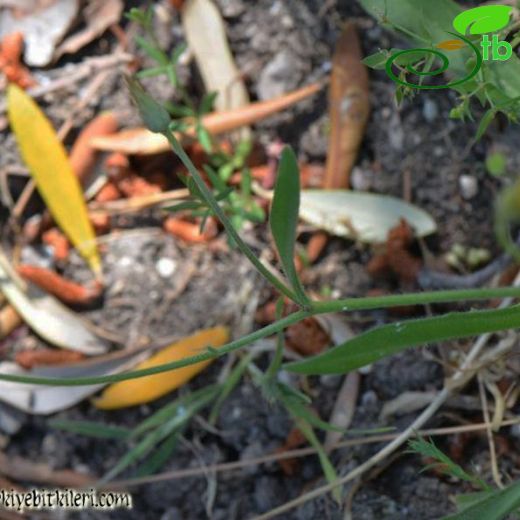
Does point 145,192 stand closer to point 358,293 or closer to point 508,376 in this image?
point 358,293

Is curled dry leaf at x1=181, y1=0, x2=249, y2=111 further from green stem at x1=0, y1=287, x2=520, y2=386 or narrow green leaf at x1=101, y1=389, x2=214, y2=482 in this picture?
green stem at x1=0, y1=287, x2=520, y2=386

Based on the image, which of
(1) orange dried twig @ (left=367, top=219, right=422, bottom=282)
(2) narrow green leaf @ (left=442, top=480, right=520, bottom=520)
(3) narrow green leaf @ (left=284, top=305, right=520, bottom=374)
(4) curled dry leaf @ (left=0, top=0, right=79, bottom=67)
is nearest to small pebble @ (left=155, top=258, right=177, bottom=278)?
(1) orange dried twig @ (left=367, top=219, right=422, bottom=282)

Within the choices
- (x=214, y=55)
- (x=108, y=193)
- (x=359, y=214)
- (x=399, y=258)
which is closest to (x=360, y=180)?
(x=359, y=214)

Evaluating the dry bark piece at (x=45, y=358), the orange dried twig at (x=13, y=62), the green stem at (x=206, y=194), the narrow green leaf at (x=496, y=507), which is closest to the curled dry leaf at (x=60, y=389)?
the dry bark piece at (x=45, y=358)

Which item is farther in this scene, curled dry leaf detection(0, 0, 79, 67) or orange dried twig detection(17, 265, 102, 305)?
curled dry leaf detection(0, 0, 79, 67)

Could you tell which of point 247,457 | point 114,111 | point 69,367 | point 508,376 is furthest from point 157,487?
point 114,111

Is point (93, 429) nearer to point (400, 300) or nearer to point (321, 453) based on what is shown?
point (321, 453)
